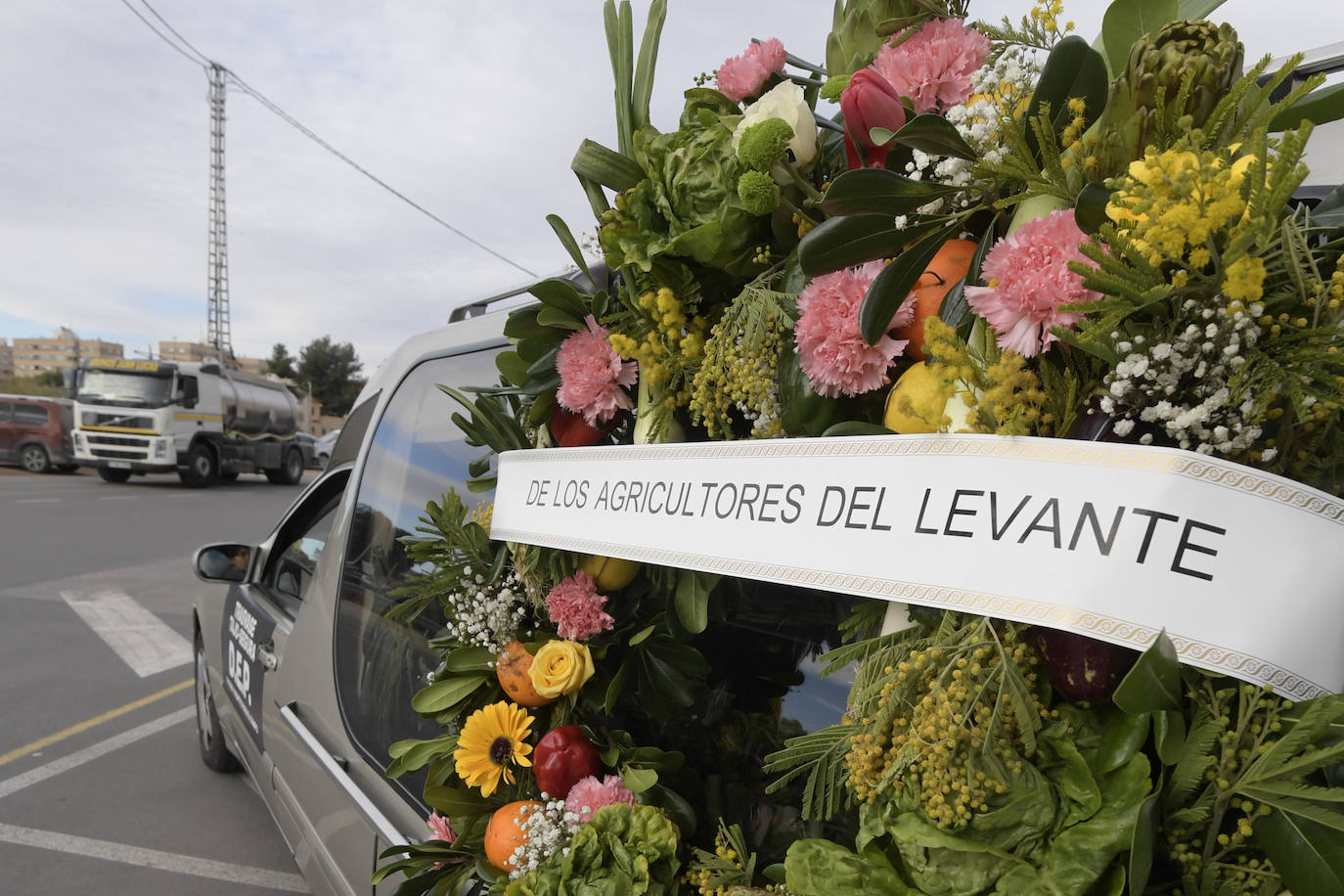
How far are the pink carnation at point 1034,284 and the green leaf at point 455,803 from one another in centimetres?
115

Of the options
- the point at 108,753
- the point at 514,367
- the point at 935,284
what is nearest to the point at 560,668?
the point at 514,367

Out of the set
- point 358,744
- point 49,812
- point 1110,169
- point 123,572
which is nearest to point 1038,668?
point 1110,169

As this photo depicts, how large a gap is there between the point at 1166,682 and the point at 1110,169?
47 centimetres

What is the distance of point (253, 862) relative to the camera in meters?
3.15

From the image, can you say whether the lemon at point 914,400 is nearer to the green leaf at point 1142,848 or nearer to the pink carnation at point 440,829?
the green leaf at point 1142,848

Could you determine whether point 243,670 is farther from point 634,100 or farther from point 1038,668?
point 1038,668

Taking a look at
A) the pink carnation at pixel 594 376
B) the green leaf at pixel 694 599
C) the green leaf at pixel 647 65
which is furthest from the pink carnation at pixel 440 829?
the green leaf at pixel 647 65

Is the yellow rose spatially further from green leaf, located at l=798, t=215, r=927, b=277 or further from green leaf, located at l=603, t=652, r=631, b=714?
green leaf, located at l=798, t=215, r=927, b=277

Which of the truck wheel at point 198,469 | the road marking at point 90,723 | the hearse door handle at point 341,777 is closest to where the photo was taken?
the hearse door handle at point 341,777

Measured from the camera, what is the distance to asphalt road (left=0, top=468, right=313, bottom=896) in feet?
10.2

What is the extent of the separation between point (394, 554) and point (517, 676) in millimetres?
732

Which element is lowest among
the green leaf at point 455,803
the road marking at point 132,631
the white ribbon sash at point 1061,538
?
the road marking at point 132,631

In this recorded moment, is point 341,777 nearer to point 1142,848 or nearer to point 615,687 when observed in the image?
point 615,687

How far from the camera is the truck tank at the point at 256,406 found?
1748 centimetres
